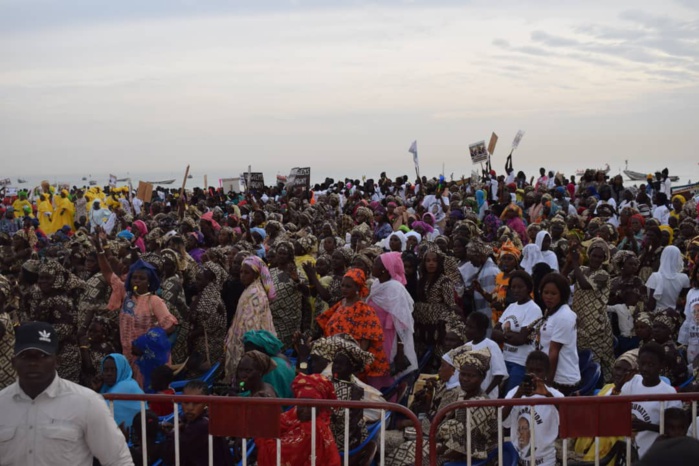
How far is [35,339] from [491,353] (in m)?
3.98

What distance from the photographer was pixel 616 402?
17.1ft

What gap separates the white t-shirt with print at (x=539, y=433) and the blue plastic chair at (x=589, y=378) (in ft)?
5.92

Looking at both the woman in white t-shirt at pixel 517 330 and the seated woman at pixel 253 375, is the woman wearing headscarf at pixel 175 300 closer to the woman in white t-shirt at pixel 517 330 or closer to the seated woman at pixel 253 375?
the seated woman at pixel 253 375

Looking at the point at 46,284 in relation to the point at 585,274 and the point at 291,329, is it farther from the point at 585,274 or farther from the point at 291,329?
the point at 585,274

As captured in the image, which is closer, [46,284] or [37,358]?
[37,358]

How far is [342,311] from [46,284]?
2919 millimetres

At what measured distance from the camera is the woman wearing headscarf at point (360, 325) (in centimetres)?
769

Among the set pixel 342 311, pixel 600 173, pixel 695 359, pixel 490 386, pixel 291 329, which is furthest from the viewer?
pixel 600 173

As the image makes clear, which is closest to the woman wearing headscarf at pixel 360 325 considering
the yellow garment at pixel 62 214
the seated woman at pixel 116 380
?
the seated woman at pixel 116 380

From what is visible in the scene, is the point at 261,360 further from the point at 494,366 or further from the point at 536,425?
the point at 536,425

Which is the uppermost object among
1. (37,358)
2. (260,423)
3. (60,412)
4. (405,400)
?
(37,358)

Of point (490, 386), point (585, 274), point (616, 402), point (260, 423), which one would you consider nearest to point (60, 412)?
point (260, 423)

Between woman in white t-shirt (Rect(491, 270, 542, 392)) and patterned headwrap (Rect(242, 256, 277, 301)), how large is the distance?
2.51m

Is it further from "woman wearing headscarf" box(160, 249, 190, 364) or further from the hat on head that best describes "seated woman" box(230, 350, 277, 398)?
"woman wearing headscarf" box(160, 249, 190, 364)
